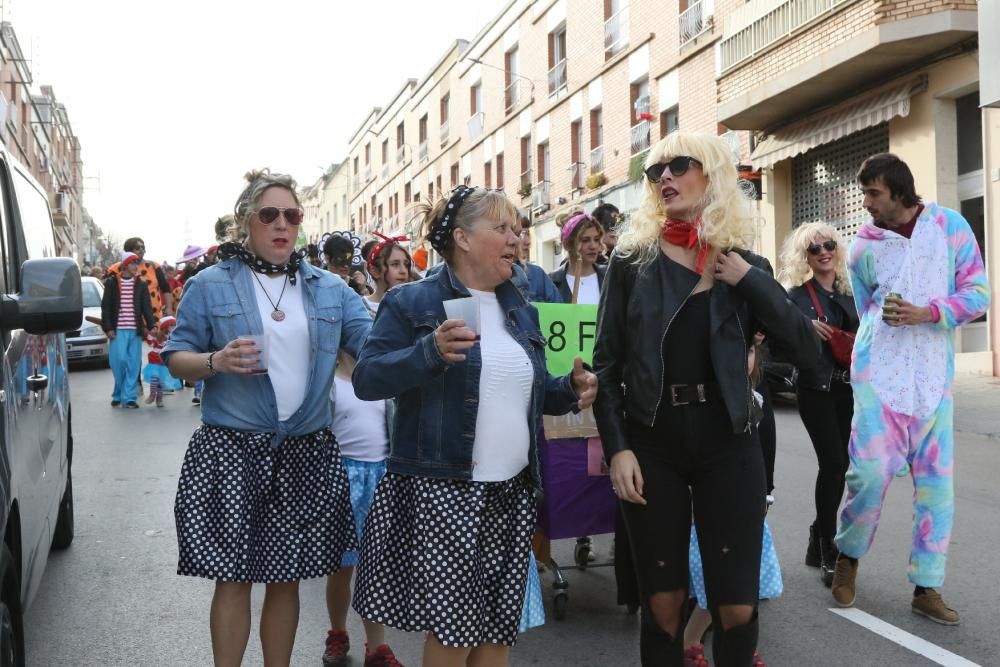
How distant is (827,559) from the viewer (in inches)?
201

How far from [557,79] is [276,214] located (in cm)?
2647

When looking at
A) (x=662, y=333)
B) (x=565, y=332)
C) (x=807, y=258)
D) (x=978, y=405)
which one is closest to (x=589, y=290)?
(x=807, y=258)

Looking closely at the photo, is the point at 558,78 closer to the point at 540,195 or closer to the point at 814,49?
the point at 540,195

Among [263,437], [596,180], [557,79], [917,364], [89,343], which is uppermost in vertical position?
[557,79]

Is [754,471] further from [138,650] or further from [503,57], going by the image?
[503,57]

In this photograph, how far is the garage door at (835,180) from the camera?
16.7 metres

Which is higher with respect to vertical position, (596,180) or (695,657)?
(596,180)

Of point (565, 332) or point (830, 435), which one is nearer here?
point (565, 332)

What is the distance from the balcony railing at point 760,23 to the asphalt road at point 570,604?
10.6 meters

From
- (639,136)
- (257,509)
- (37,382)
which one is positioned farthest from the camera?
(639,136)

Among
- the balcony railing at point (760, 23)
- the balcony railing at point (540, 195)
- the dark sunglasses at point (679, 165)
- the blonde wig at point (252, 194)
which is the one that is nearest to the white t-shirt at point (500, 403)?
the dark sunglasses at point (679, 165)

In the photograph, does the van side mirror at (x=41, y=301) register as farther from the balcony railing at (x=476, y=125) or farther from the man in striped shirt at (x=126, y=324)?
the balcony railing at (x=476, y=125)

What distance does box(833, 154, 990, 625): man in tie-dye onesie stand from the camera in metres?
4.39

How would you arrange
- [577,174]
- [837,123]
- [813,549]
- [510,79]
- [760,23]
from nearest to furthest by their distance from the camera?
1. [813,549]
2. [837,123]
3. [760,23]
4. [577,174]
5. [510,79]
